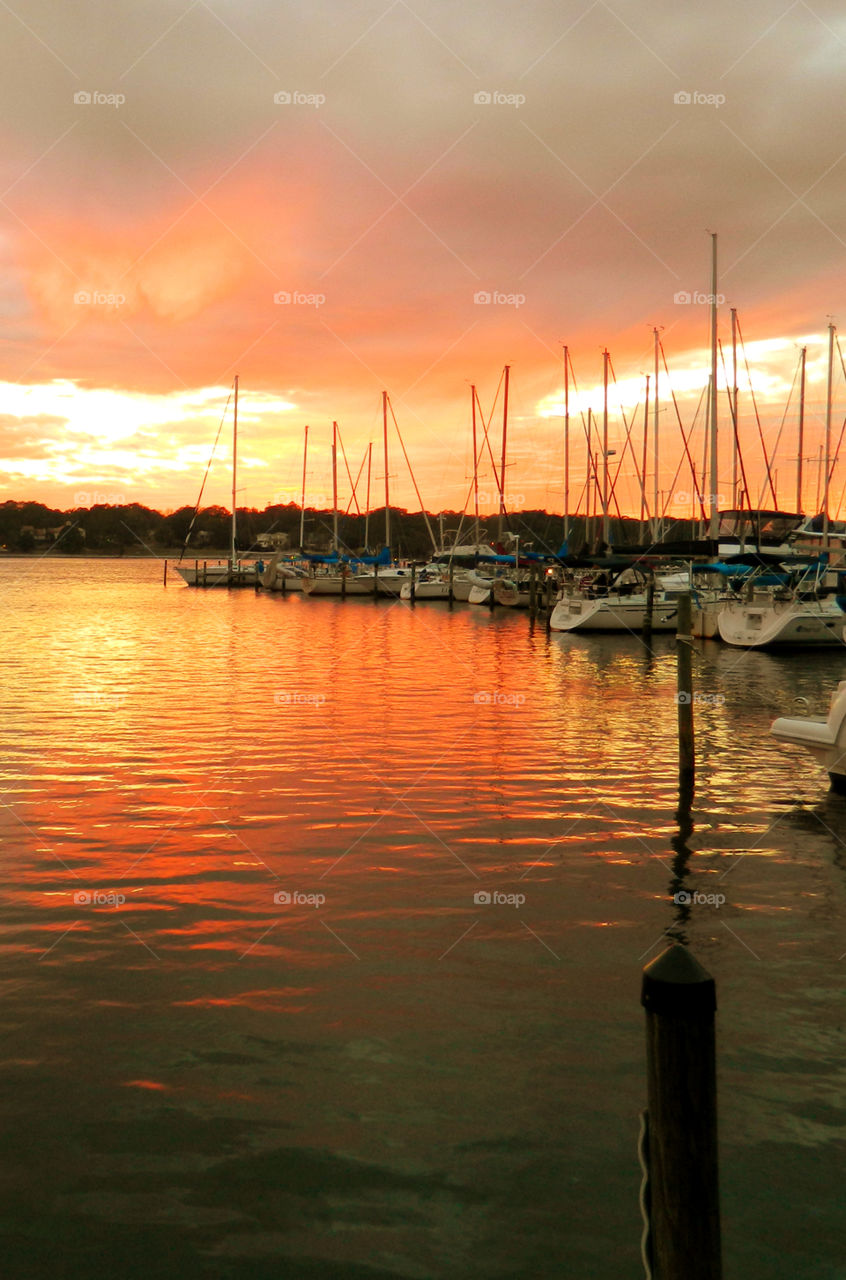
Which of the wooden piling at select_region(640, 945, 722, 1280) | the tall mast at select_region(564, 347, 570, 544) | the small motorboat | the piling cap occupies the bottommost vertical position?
the small motorboat

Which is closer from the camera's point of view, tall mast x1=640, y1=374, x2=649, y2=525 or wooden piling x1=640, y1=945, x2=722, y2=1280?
wooden piling x1=640, y1=945, x2=722, y2=1280

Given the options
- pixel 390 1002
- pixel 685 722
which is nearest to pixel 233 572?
pixel 685 722

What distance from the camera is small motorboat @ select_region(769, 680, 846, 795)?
566 inches

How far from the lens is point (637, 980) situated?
8.09m

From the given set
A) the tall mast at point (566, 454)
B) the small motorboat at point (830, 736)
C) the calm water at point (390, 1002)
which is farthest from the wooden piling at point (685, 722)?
the tall mast at point (566, 454)

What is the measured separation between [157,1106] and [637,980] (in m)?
3.63

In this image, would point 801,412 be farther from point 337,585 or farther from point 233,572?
point 233,572

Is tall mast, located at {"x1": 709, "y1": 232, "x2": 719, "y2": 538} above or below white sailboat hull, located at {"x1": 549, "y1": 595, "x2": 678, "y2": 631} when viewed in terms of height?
above

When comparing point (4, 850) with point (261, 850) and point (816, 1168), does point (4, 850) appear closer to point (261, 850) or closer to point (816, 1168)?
point (261, 850)

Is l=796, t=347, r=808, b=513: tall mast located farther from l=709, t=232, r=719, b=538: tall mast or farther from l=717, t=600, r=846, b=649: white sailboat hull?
l=717, t=600, r=846, b=649: white sailboat hull

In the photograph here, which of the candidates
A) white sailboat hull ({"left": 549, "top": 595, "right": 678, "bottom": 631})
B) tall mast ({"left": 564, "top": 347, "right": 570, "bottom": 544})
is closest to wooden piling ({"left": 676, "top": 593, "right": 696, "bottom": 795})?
white sailboat hull ({"left": 549, "top": 595, "right": 678, "bottom": 631})

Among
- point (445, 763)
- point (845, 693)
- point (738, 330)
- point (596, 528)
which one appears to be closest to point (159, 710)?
point (445, 763)

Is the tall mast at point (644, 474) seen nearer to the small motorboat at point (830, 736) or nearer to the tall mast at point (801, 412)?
the tall mast at point (801, 412)

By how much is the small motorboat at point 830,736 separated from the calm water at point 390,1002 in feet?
1.78
